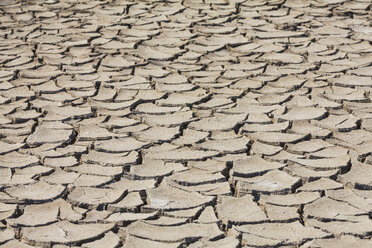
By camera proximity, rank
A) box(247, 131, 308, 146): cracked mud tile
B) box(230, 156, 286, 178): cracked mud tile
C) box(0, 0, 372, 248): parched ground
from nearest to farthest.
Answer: box(0, 0, 372, 248): parched ground < box(230, 156, 286, 178): cracked mud tile < box(247, 131, 308, 146): cracked mud tile

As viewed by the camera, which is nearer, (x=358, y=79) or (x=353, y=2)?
(x=358, y=79)

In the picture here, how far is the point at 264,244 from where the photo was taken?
2.22 m

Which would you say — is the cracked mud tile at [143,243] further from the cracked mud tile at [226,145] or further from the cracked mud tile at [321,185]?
the cracked mud tile at [226,145]

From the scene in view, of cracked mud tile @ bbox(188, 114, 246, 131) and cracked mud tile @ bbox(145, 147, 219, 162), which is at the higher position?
cracked mud tile @ bbox(188, 114, 246, 131)

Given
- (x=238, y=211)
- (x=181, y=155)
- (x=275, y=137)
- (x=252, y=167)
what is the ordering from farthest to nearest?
(x=275, y=137) < (x=181, y=155) < (x=252, y=167) < (x=238, y=211)

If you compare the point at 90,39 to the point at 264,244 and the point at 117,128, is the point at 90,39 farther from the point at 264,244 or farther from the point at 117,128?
the point at 264,244

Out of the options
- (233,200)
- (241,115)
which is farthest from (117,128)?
(233,200)

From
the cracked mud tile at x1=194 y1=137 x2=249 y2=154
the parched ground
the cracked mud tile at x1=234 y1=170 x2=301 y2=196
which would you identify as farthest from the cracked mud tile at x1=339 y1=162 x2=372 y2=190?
the cracked mud tile at x1=194 y1=137 x2=249 y2=154

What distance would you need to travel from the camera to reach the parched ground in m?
2.35

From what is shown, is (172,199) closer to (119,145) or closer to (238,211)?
A: (238,211)

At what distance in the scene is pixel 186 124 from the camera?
120 inches

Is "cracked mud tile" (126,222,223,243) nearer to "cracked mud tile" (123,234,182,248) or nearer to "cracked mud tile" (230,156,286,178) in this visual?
"cracked mud tile" (123,234,182,248)

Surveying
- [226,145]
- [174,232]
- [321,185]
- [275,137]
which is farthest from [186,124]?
[174,232]

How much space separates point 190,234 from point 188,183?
1.06ft
